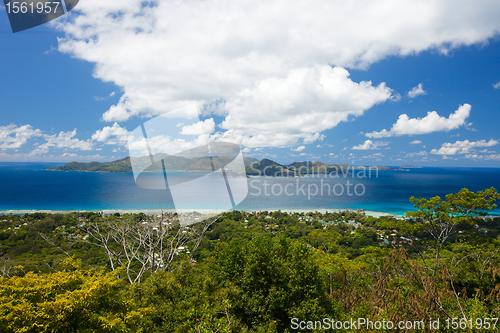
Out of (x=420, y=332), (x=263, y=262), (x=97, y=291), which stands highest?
(x=97, y=291)

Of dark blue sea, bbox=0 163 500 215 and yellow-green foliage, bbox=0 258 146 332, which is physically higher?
yellow-green foliage, bbox=0 258 146 332

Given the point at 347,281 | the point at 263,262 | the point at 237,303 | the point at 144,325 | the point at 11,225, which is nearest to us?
the point at 144,325

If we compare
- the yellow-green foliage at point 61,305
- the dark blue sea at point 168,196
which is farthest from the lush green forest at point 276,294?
the dark blue sea at point 168,196

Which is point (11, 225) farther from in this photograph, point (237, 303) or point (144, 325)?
point (237, 303)

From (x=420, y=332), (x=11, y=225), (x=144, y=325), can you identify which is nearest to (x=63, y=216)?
(x=11, y=225)

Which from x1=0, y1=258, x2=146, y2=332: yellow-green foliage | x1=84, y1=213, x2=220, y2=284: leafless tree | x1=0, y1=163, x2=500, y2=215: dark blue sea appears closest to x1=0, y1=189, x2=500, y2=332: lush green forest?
x1=0, y1=258, x2=146, y2=332: yellow-green foliage

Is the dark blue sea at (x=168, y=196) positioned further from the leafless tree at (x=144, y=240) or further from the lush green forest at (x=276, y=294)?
the lush green forest at (x=276, y=294)

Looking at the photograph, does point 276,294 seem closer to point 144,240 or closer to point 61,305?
point 61,305

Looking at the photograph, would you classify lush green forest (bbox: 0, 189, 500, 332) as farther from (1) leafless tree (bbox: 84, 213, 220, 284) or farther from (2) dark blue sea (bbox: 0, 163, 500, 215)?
(2) dark blue sea (bbox: 0, 163, 500, 215)
